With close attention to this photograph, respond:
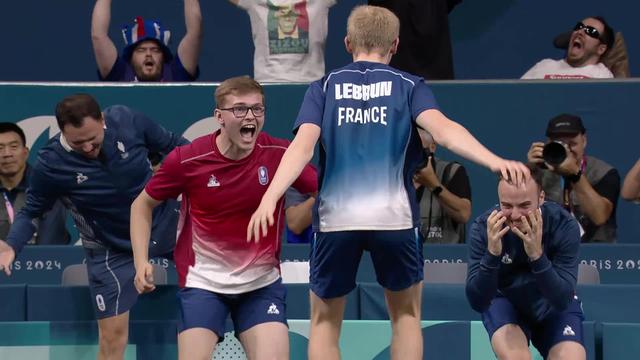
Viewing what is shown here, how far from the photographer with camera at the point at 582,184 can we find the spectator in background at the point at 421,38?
121 centimetres

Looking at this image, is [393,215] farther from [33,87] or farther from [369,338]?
[33,87]

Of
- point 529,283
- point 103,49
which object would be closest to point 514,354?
point 529,283

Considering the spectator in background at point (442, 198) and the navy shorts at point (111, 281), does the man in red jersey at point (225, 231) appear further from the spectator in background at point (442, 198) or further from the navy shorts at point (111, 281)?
the spectator in background at point (442, 198)

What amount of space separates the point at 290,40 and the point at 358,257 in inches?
166

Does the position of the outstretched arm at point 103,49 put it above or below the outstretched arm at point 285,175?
above

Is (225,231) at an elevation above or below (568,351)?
above

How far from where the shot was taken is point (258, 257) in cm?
737

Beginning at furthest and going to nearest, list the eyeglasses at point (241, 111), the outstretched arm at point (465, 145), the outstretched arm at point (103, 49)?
the outstretched arm at point (103, 49)
the eyeglasses at point (241, 111)
the outstretched arm at point (465, 145)

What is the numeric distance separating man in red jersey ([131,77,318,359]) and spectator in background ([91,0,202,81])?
3765mm

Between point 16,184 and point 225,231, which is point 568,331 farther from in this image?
point 16,184

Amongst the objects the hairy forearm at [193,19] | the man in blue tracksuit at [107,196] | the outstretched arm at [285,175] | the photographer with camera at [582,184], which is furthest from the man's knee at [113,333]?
the hairy forearm at [193,19]

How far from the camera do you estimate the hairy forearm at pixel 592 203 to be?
968 centimetres

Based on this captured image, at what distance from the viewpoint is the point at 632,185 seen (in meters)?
9.86

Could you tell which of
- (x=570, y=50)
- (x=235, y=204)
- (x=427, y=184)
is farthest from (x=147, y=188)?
(x=570, y=50)
